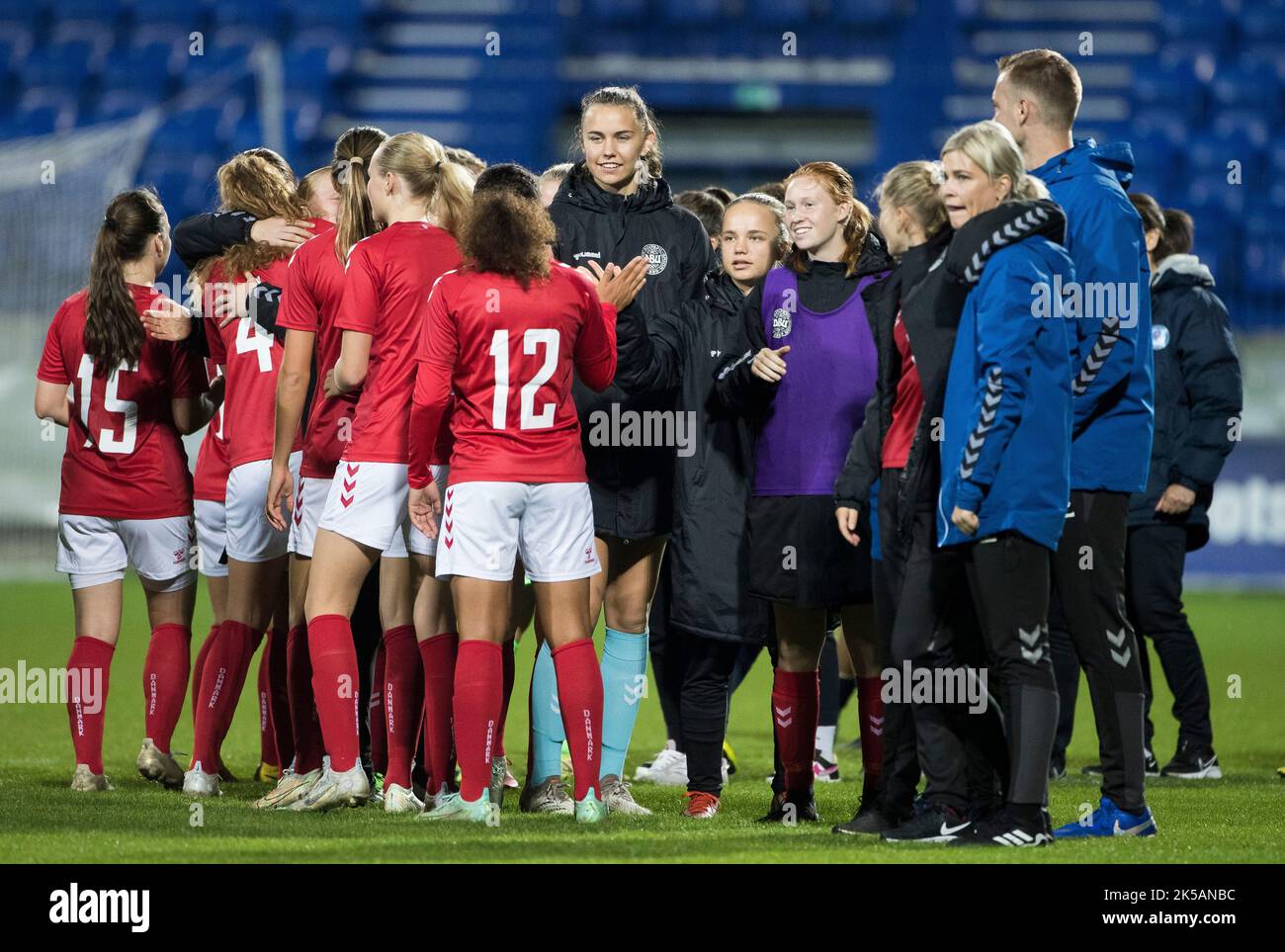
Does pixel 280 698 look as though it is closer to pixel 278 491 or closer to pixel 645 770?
pixel 278 491

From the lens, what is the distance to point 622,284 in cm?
511

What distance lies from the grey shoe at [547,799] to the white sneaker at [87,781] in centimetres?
148

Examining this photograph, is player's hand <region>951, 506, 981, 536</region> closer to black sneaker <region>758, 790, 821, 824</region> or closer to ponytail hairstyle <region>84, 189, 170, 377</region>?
black sneaker <region>758, 790, 821, 824</region>

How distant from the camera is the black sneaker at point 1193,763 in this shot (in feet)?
21.6

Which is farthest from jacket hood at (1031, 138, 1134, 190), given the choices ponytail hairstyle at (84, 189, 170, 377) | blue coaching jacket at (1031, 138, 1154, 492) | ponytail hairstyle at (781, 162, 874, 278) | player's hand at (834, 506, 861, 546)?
ponytail hairstyle at (84, 189, 170, 377)

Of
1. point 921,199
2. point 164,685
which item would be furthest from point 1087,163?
point 164,685

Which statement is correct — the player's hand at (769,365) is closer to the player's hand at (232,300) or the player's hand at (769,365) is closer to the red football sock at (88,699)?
the player's hand at (232,300)

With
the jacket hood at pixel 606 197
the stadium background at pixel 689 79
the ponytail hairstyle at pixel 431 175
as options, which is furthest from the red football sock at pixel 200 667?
the stadium background at pixel 689 79

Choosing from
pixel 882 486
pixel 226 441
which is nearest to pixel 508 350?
pixel 882 486

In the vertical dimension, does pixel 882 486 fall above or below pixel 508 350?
below

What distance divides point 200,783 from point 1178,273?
14.1 feet

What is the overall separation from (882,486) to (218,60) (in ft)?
56.7
